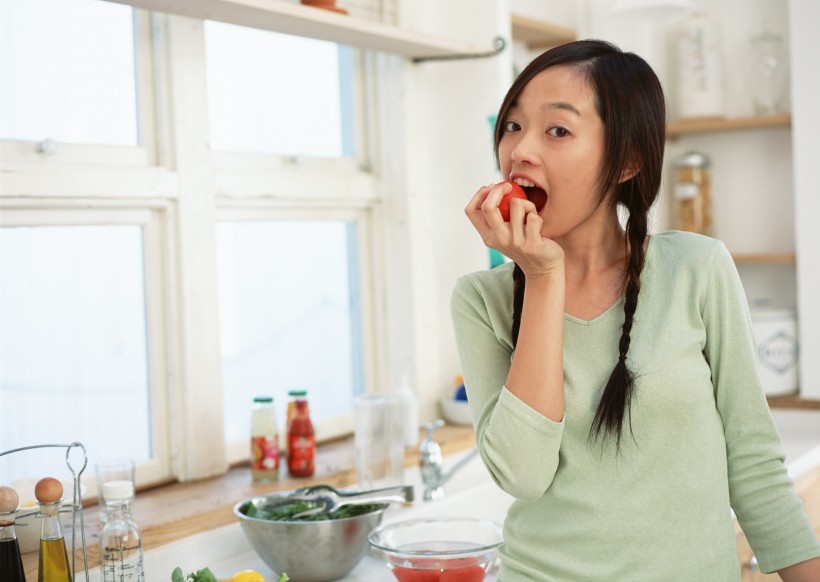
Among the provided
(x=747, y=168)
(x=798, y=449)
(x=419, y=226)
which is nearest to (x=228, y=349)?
(x=419, y=226)

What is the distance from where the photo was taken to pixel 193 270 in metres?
2.17

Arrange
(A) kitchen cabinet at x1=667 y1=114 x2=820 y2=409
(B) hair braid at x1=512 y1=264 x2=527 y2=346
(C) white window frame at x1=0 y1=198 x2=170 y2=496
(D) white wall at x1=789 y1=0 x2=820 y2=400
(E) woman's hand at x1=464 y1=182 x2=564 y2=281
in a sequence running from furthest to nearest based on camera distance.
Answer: (A) kitchen cabinet at x1=667 y1=114 x2=820 y2=409, (D) white wall at x1=789 y1=0 x2=820 y2=400, (C) white window frame at x1=0 y1=198 x2=170 y2=496, (B) hair braid at x1=512 y1=264 x2=527 y2=346, (E) woman's hand at x1=464 y1=182 x2=564 y2=281

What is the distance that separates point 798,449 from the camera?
105 inches

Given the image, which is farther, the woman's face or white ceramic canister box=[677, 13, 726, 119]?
white ceramic canister box=[677, 13, 726, 119]

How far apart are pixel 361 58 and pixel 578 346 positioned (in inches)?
60.4

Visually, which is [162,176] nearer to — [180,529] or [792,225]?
[180,529]

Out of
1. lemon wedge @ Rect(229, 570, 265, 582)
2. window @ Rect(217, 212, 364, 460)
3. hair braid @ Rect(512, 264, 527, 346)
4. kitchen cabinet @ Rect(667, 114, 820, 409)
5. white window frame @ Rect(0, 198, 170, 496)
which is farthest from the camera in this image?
kitchen cabinet @ Rect(667, 114, 820, 409)

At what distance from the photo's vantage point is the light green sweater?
1.27m

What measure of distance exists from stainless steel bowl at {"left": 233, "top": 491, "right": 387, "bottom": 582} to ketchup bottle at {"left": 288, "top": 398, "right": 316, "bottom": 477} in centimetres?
45

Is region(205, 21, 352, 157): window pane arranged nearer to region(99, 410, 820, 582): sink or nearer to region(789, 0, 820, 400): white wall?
region(99, 410, 820, 582): sink

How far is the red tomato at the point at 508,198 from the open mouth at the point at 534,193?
0.02 meters

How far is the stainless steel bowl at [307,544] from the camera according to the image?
1706mm

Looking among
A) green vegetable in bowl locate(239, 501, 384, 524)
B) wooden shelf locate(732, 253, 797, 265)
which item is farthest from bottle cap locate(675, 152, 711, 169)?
green vegetable in bowl locate(239, 501, 384, 524)

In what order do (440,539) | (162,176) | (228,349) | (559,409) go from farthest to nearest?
(228,349)
(162,176)
(440,539)
(559,409)
